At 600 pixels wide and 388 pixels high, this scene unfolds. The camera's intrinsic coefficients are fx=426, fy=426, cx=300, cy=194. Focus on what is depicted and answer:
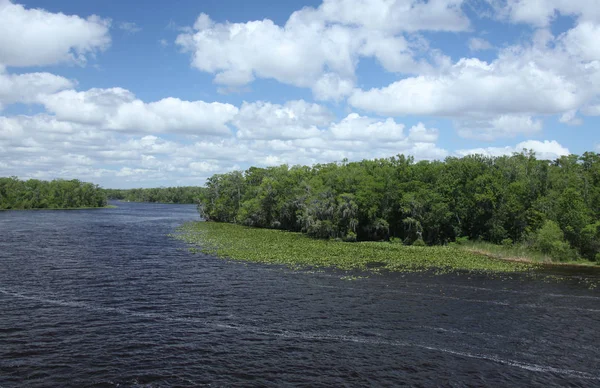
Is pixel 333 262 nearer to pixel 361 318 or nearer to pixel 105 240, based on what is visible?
pixel 361 318

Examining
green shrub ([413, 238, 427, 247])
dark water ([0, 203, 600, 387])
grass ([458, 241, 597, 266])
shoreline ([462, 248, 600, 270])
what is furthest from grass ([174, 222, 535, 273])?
dark water ([0, 203, 600, 387])

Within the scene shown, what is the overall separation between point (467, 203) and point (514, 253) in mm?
14822

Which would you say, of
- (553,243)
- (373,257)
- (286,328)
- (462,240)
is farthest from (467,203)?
(286,328)

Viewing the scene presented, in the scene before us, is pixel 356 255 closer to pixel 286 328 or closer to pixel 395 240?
pixel 395 240

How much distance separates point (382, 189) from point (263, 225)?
4784 centimetres

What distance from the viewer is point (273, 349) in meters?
27.0

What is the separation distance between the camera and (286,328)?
3081cm

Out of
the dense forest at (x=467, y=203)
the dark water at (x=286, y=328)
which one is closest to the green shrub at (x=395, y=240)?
the dense forest at (x=467, y=203)

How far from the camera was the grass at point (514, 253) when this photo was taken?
200 ft

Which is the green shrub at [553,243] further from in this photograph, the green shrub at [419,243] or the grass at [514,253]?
the green shrub at [419,243]

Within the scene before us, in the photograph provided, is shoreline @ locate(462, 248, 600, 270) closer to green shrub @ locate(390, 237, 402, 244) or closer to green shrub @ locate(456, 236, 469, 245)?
green shrub @ locate(456, 236, 469, 245)

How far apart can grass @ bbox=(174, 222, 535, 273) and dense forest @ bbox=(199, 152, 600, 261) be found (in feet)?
21.5

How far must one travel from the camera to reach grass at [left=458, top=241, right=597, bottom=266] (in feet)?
200

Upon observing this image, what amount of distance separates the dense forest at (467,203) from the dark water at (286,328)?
17.8 meters
